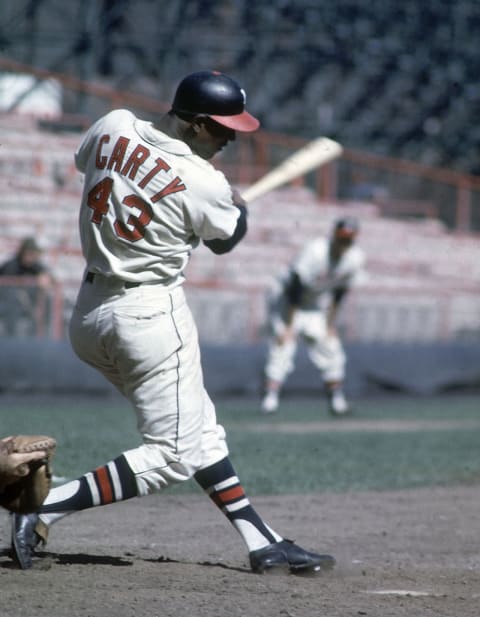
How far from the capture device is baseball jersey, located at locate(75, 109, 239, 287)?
460cm

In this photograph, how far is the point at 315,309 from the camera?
1312 cm

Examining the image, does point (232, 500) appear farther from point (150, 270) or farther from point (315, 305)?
point (315, 305)

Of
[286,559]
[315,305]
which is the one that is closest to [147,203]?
[286,559]

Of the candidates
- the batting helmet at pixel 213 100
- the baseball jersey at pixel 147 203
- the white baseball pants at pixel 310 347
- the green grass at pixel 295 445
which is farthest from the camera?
the white baseball pants at pixel 310 347

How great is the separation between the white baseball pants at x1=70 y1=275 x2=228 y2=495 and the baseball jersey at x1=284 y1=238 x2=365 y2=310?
26.0 feet

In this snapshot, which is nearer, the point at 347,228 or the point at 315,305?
the point at 347,228

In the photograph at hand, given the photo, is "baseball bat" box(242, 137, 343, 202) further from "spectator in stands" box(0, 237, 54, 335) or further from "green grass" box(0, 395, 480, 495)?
"spectator in stands" box(0, 237, 54, 335)

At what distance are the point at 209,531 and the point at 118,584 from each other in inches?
65.7

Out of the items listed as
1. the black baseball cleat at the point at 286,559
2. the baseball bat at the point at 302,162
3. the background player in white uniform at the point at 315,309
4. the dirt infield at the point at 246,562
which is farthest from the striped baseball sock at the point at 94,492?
the background player in white uniform at the point at 315,309

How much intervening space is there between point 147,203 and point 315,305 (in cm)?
855

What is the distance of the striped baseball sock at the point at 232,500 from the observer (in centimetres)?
491

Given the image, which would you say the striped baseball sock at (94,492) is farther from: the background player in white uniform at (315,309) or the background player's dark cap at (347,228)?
the background player in white uniform at (315,309)

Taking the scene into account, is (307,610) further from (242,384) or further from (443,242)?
(443,242)

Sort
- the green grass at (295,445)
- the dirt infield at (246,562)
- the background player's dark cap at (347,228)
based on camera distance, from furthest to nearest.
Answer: the background player's dark cap at (347,228), the green grass at (295,445), the dirt infield at (246,562)
